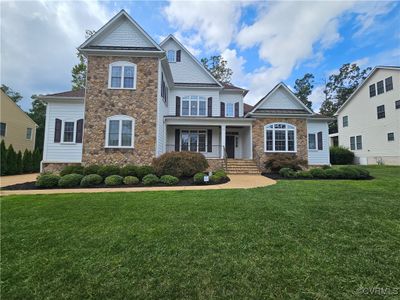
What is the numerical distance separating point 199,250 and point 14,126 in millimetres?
25193

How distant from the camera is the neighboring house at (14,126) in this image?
18859mm

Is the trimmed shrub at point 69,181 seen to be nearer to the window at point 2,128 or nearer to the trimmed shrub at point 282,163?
the trimmed shrub at point 282,163

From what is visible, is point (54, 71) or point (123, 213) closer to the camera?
point (123, 213)

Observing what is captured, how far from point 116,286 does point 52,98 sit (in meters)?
16.2

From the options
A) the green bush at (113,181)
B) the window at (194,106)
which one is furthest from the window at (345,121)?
the green bush at (113,181)

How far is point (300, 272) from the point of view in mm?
2488

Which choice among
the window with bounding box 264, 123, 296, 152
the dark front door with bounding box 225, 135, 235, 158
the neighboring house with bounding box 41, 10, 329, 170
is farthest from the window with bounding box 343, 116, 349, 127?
the dark front door with bounding box 225, 135, 235, 158

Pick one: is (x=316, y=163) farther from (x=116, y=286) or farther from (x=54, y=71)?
(x=54, y=71)

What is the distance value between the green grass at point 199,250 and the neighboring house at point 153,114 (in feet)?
24.9

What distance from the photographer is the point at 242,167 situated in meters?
14.5

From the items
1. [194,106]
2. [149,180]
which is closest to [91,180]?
[149,180]

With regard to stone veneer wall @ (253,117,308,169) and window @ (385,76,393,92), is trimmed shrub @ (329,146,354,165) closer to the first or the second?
window @ (385,76,393,92)

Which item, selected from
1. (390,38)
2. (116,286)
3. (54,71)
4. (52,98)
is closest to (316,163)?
(390,38)

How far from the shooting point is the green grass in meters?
2.24
